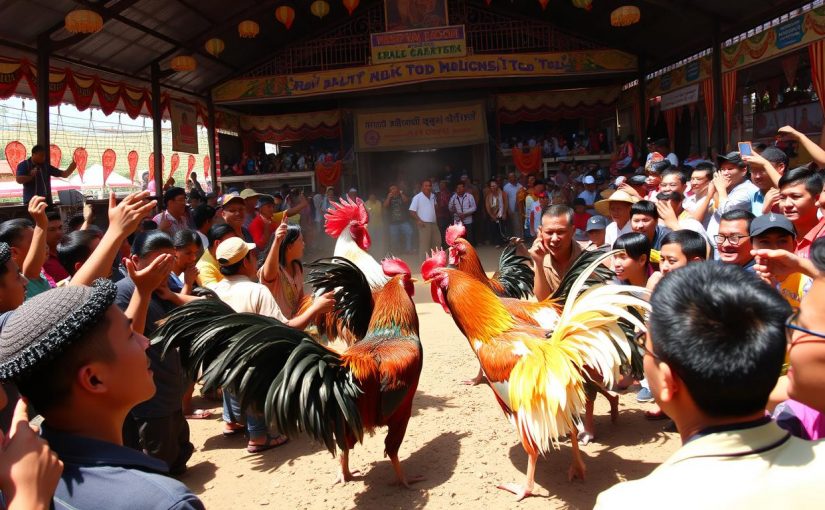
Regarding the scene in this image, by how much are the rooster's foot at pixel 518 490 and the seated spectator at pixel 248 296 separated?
1.55 meters

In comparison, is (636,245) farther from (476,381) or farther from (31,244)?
(31,244)

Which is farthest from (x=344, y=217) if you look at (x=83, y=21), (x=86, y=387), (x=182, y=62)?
(x=182, y=62)

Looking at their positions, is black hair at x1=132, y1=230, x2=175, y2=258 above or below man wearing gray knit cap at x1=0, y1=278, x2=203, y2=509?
above

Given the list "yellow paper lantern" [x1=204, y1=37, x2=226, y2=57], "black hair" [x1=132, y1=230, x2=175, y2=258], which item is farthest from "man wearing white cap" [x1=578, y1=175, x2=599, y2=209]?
"black hair" [x1=132, y1=230, x2=175, y2=258]

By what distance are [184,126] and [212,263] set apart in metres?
12.7

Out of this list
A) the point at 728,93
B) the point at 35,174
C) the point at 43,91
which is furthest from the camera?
the point at 728,93

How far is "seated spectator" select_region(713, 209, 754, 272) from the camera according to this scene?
3281 millimetres

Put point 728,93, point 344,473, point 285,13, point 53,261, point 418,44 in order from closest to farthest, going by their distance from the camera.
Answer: point 344,473, point 53,261, point 728,93, point 285,13, point 418,44

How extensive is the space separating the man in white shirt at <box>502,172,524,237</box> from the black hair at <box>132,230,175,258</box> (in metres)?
12.4

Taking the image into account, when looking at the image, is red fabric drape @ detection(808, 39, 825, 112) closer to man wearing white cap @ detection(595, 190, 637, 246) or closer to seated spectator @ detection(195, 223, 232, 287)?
man wearing white cap @ detection(595, 190, 637, 246)

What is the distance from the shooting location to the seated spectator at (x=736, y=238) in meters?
3.28

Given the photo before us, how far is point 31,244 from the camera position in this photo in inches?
132

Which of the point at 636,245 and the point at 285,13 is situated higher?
the point at 285,13

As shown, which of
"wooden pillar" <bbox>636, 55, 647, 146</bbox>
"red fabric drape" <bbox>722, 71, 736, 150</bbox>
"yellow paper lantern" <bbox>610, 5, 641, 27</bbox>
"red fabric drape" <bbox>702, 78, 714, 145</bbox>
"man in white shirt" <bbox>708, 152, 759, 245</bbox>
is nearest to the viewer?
"man in white shirt" <bbox>708, 152, 759, 245</bbox>
